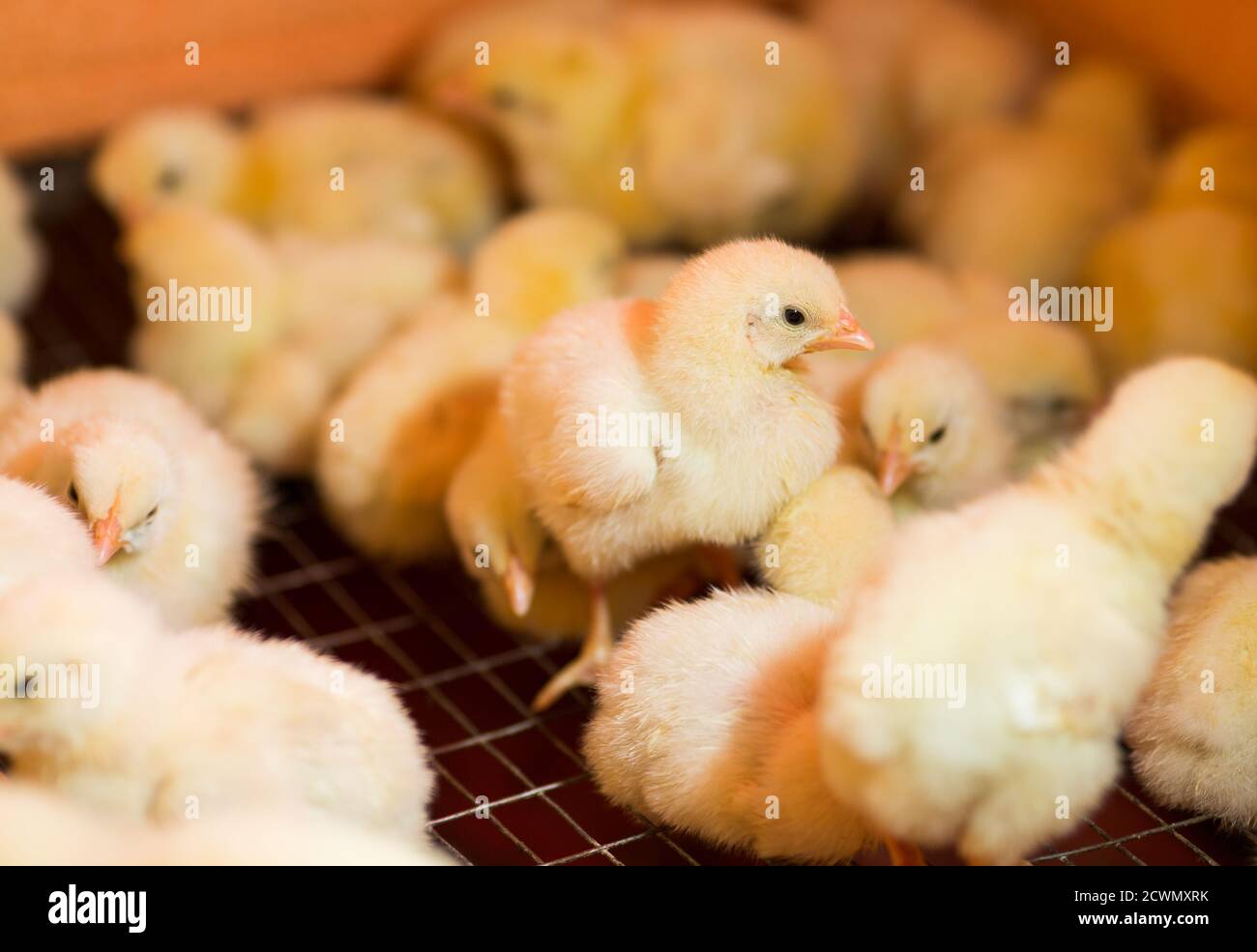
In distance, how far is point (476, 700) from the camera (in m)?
1.93

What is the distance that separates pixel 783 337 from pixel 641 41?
109 centimetres

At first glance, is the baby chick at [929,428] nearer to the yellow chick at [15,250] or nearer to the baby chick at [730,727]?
the baby chick at [730,727]

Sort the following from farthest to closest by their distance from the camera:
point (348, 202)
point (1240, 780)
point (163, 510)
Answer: point (348, 202) → point (163, 510) → point (1240, 780)

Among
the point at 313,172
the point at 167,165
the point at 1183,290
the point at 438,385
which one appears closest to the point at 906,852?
the point at 438,385

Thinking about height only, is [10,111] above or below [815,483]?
above

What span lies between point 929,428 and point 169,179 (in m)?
1.42

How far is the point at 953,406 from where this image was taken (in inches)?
73.0

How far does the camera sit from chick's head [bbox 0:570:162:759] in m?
1.37

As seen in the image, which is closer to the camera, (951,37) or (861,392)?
(861,392)

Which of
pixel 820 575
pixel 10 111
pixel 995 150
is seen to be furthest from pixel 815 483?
pixel 10 111

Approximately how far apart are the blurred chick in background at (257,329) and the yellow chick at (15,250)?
0.23 meters

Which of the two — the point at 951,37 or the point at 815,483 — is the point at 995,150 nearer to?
the point at 951,37

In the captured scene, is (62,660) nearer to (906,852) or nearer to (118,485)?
(118,485)

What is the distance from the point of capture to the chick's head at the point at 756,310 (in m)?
1.68
